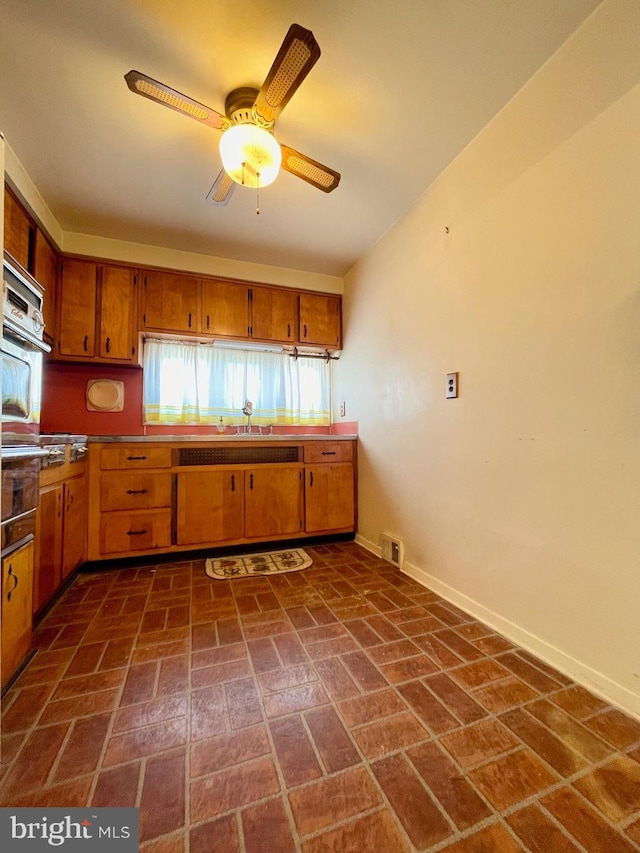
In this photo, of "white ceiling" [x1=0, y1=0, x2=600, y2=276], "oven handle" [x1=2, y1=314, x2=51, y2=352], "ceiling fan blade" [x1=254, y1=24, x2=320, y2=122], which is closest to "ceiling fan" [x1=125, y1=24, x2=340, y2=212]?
"ceiling fan blade" [x1=254, y1=24, x2=320, y2=122]

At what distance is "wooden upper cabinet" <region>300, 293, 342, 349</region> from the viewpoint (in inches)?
127

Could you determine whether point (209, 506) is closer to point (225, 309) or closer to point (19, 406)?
point (19, 406)

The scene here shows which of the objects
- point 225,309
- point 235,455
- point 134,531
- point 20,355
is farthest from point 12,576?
point 225,309

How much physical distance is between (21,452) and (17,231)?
1539 mm

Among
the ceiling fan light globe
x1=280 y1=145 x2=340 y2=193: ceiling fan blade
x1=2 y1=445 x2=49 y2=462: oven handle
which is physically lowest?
x1=2 y1=445 x2=49 y2=462: oven handle

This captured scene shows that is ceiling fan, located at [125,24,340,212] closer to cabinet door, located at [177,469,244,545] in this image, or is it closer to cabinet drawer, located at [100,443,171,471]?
cabinet drawer, located at [100,443,171,471]

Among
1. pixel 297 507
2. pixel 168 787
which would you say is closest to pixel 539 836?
pixel 168 787

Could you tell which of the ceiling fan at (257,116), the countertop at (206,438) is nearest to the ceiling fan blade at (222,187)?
the ceiling fan at (257,116)

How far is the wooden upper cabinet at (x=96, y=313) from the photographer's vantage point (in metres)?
2.57

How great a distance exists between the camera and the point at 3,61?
1.43m

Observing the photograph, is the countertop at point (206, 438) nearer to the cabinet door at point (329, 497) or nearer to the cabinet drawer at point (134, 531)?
the cabinet door at point (329, 497)

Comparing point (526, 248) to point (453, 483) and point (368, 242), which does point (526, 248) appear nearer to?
point (453, 483)

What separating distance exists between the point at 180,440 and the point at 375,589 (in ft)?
5.52

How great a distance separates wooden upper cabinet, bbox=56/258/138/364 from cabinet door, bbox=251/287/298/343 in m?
0.99
